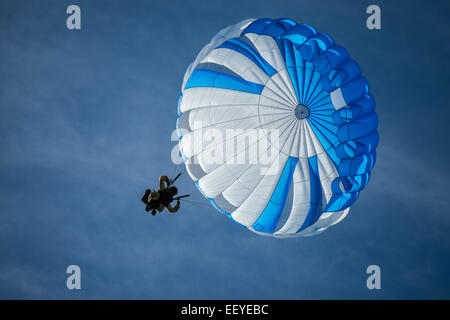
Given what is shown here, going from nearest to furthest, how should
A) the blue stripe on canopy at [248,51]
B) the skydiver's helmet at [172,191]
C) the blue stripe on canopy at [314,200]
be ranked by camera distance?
1. the skydiver's helmet at [172,191]
2. the blue stripe on canopy at [314,200]
3. the blue stripe on canopy at [248,51]

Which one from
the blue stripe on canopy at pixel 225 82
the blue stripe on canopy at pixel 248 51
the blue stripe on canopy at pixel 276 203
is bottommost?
the blue stripe on canopy at pixel 276 203

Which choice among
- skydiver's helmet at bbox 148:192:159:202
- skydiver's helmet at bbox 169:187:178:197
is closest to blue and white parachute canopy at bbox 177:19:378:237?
skydiver's helmet at bbox 169:187:178:197

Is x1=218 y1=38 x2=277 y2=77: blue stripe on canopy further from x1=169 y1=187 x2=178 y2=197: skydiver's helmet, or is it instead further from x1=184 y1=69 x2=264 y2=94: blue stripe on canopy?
x1=169 y1=187 x2=178 y2=197: skydiver's helmet

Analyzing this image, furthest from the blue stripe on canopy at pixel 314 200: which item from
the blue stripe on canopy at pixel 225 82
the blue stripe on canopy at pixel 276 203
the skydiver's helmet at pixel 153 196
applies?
the skydiver's helmet at pixel 153 196

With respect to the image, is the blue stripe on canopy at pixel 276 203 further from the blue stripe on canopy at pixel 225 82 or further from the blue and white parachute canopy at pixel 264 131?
the blue stripe on canopy at pixel 225 82

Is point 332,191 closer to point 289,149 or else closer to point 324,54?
point 289,149

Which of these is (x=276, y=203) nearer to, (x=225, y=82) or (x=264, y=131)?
(x=264, y=131)

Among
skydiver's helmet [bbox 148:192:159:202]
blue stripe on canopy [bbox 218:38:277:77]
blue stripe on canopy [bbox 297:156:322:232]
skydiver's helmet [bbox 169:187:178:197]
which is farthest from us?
blue stripe on canopy [bbox 218:38:277:77]
